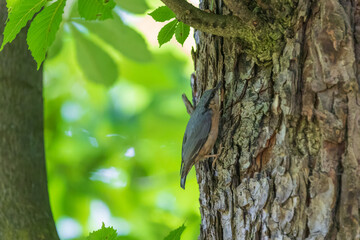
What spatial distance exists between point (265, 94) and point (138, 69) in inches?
92.7

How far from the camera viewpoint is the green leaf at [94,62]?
9.84 feet

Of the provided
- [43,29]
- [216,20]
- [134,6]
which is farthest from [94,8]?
[134,6]

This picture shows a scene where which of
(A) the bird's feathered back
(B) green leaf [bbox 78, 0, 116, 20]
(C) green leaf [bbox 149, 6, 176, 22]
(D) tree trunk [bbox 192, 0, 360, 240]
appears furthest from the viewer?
(A) the bird's feathered back

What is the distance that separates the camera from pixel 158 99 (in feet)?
13.2

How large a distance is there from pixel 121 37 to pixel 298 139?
1455 millimetres

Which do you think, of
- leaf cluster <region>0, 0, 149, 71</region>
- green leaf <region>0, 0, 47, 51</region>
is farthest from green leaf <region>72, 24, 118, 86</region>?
green leaf <region>0, 0, 47, 51</region>

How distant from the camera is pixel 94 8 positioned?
6.79 feet

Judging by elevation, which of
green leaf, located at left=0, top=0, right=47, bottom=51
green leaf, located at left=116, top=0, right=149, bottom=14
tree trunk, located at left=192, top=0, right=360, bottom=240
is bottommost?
tree trunk, located at left=192, top=0, right=360, bottom=240

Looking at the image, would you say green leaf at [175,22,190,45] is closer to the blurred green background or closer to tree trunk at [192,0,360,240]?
tree trunk at [192,0,360,240]

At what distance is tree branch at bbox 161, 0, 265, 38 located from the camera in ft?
6.05

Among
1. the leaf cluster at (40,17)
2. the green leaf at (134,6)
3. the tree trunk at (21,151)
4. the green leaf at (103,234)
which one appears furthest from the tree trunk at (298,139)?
the tree trunk at (21,151)

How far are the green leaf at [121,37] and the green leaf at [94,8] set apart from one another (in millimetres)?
807

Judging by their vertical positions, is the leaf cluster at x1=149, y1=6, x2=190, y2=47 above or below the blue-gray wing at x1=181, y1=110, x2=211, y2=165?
above

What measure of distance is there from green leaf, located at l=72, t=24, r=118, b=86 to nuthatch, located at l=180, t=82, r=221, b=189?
2.14 feet
